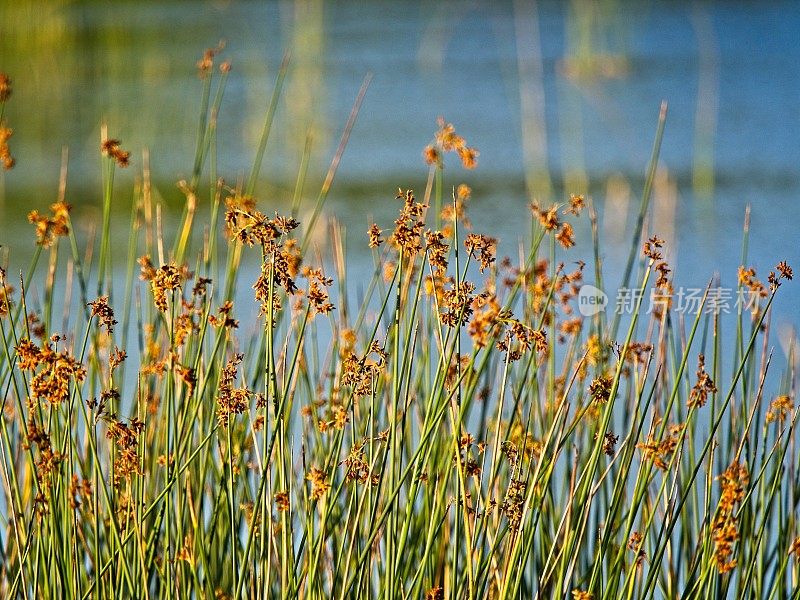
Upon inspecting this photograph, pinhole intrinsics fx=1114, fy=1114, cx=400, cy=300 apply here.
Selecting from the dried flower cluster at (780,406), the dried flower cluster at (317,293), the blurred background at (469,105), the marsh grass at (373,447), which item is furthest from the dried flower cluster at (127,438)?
the blurred background at (469,105)

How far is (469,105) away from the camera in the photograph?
869cm

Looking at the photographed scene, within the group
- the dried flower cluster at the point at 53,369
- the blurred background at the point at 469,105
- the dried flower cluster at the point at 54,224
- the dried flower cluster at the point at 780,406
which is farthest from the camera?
the blurred background at the point at 469,105

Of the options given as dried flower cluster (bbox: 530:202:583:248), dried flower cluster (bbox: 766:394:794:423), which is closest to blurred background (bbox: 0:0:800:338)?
dried flower cluster (bbox: 766:394:794:423)

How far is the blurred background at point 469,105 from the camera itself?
6.62 meters

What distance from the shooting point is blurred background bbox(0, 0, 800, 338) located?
6617mm

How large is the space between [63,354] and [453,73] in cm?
886

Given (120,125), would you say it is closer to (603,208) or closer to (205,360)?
(603,208)

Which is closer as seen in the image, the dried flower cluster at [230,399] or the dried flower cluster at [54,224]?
the dried flower cluster at [230,399]

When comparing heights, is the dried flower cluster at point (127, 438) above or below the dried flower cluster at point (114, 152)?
A: below

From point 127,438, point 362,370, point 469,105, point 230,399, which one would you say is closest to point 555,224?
point 362,370

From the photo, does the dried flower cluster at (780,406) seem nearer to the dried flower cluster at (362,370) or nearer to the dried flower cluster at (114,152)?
the dried flower cluster at (362,370)

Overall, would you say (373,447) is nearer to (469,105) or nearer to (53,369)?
→ (53,369)

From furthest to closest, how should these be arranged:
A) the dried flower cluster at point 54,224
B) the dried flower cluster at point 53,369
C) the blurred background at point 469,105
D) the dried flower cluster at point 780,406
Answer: the blurred background at point 469,105 < the dried flower cluster at point 780,406 < the dried flower cluster at point 54,224 < the dried flower cluster at point 53,369

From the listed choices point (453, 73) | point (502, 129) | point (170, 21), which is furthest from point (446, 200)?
point (170, 21)
